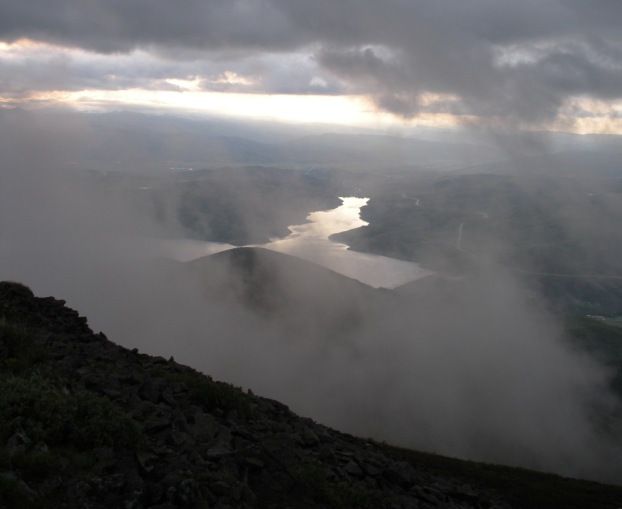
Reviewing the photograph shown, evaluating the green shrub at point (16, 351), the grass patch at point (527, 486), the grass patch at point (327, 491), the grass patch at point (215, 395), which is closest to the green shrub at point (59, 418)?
the green shrub at point (16, 351)

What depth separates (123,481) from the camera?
999cm

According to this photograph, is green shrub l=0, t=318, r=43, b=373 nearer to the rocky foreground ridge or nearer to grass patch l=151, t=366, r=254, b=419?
the rocky foreground ridge

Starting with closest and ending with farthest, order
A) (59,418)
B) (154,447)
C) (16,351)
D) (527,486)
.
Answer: (59,418), (154,447), (16,351), (527,486)

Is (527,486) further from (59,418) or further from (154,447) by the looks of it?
(59,418)

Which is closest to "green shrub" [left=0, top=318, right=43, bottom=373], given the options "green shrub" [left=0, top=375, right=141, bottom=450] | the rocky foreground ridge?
the rocky foreground ridge

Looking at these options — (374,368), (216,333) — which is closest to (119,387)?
(374,368)

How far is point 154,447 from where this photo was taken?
12.3 meters

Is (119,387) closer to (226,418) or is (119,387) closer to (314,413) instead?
(226,418)

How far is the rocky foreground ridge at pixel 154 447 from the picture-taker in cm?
969

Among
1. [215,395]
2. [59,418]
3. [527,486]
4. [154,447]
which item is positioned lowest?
[527,486]

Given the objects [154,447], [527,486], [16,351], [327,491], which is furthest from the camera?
[527,486]

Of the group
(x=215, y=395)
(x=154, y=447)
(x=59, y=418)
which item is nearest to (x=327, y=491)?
(x=154, y=447)

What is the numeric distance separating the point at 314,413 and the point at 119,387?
65.7 meters

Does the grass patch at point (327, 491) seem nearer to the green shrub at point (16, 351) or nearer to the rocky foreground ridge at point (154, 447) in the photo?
the rocky foreground ridge at point (154, 447)
